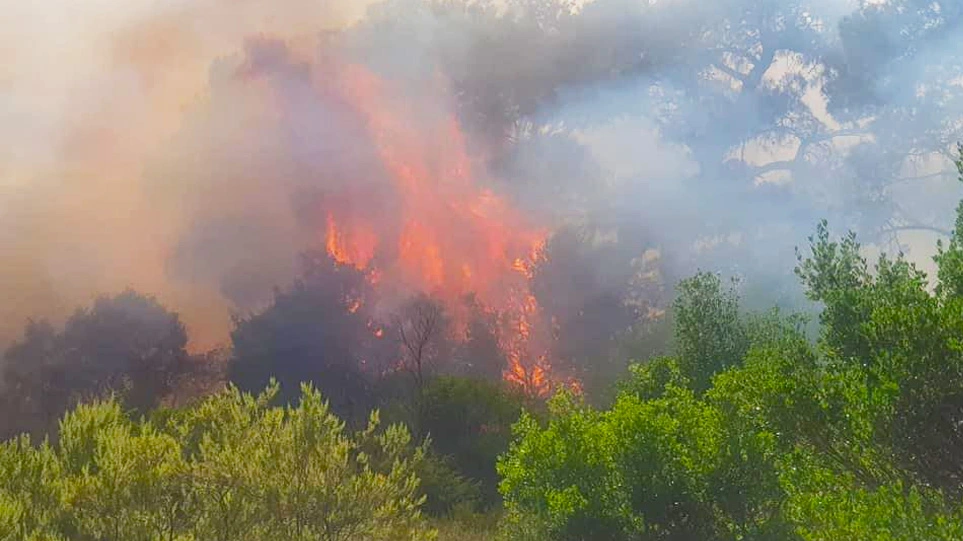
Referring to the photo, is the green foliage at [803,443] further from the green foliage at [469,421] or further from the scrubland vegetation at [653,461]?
the green foliage at [469,421]

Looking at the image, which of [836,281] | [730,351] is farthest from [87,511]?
[730,351]

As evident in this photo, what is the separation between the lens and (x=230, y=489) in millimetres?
17078

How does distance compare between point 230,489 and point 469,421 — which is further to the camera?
point 469,421

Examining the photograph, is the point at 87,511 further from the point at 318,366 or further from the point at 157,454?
the point at 318,366

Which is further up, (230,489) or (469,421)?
(469,421)

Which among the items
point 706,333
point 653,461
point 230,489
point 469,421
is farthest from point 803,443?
point 469,421

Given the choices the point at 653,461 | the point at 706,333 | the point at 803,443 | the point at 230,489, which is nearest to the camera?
the point at 230,489

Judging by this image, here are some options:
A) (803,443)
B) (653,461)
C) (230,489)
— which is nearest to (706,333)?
(653,461)

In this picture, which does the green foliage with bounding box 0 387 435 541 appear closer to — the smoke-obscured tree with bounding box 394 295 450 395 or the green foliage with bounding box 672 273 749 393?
the green foliage with bounding box 672 273 749 393

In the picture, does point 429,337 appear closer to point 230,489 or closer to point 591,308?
point 591,308

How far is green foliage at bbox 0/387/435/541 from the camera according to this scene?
1653cm

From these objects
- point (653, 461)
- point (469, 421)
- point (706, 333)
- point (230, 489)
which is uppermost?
point (706, 333)

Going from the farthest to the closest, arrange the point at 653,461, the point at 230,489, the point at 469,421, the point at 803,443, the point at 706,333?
the point at 469,421, the point at 706,333, the point at 653,461, the point at 803,443, the point at 230,489

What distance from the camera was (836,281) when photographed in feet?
79.8
